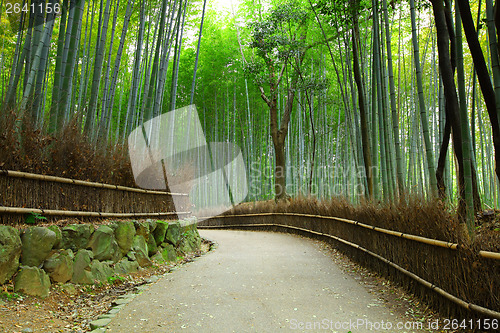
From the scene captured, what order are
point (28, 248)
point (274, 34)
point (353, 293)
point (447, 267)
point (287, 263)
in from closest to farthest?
point (447, 267) < point (28, 248) < point (353, 293) < point (287, 263) < point (274, 34)

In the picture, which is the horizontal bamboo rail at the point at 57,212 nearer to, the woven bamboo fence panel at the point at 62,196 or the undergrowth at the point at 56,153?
→ the woven bamboo fence panel at the point at 62,196

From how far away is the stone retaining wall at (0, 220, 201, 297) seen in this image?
2518 millimetres

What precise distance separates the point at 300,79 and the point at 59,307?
26.3 ft

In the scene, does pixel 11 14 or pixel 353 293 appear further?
pixel 11 14

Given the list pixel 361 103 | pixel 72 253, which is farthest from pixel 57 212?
pixel 361 103

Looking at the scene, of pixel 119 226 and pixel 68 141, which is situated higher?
pixel 68 141

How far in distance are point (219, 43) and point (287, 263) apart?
7714 millimetres

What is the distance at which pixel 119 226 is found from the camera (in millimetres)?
3832

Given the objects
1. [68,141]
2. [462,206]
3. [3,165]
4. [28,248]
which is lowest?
[28,248]

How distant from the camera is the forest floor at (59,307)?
2.17m

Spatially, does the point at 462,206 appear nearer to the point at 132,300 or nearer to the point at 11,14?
the point at 132,300

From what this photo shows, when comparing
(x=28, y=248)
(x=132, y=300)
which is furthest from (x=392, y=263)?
(x=28, y=248)

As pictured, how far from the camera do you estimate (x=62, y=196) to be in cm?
332

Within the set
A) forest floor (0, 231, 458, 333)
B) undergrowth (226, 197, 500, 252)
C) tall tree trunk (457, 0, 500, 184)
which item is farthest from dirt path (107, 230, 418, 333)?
tall tree trunk (457, 0, 500, 184)
